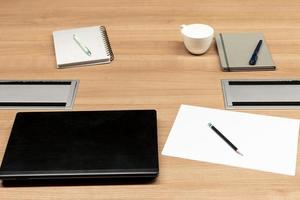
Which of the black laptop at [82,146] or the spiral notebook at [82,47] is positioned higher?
the spiral notebook at [82,47]

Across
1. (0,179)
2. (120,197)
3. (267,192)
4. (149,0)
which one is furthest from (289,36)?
(0,179)

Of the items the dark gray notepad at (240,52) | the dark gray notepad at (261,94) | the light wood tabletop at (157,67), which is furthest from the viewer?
the dark gray notepad at (240,52)

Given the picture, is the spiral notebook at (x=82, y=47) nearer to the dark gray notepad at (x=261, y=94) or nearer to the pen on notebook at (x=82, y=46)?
the pen on notebook at (x=82, y=46)

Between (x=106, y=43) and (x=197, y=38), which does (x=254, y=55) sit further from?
(x=106, y=43)

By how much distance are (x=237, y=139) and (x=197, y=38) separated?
1.22 feet

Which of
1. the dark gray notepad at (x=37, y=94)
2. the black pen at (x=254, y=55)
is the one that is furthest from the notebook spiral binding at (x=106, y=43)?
the black pen at (x=254, y=55)

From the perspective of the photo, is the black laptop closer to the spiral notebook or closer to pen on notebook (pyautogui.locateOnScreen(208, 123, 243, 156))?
pen on notebook (pyautogui.locateOnScreen(208, 123, 243, 156))

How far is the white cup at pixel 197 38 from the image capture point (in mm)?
1224

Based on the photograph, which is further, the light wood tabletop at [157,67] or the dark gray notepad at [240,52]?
the dark gray notepad at [240,52]

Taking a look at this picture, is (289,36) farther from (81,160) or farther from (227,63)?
(81,160)

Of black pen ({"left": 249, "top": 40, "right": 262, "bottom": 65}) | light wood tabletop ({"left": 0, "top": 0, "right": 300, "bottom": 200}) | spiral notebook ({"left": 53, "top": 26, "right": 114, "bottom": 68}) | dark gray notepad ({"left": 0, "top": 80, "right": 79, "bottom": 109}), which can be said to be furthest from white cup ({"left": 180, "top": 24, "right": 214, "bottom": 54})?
dark gray notepad ({"left": 0, "top": 80, "right": 79, "bottom": 109})

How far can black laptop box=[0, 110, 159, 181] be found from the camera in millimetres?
876

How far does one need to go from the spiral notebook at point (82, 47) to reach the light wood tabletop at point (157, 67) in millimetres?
23

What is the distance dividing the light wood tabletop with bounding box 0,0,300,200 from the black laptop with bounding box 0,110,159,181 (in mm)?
35
